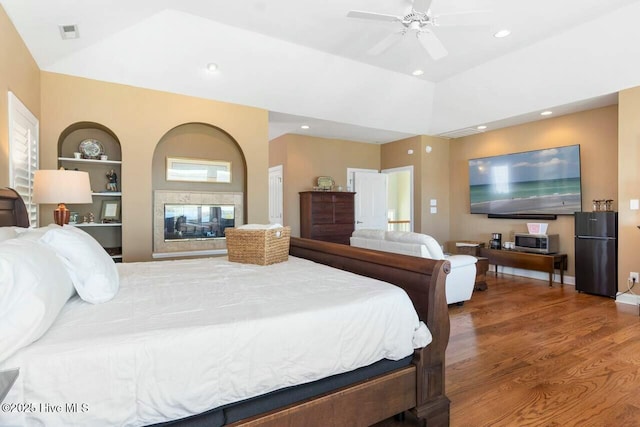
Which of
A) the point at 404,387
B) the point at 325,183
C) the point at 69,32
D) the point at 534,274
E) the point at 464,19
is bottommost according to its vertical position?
the point at 534,274

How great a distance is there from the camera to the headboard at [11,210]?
213 cm

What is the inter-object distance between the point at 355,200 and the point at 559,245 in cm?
373

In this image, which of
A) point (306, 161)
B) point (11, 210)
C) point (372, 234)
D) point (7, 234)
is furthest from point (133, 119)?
point (306, 161)

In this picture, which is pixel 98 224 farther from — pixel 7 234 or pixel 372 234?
pixel 372 234

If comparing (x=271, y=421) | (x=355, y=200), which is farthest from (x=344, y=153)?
(x=271, y=421)

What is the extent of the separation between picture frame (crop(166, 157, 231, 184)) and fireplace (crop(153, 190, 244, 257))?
22 centimetres

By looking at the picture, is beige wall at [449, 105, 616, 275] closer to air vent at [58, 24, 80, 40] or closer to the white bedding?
the white bedding

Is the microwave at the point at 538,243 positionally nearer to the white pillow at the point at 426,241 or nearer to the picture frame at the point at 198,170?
the white pillow at the point at 426,241

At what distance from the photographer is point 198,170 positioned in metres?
4.89

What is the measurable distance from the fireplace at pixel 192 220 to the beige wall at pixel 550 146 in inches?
184

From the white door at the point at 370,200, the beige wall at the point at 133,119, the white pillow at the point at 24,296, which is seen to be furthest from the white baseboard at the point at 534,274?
the white pillow at the point at 24,296

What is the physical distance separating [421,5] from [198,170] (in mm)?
3498

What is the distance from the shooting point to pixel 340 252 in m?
2.51

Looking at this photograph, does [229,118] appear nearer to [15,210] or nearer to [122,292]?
[15,210]
